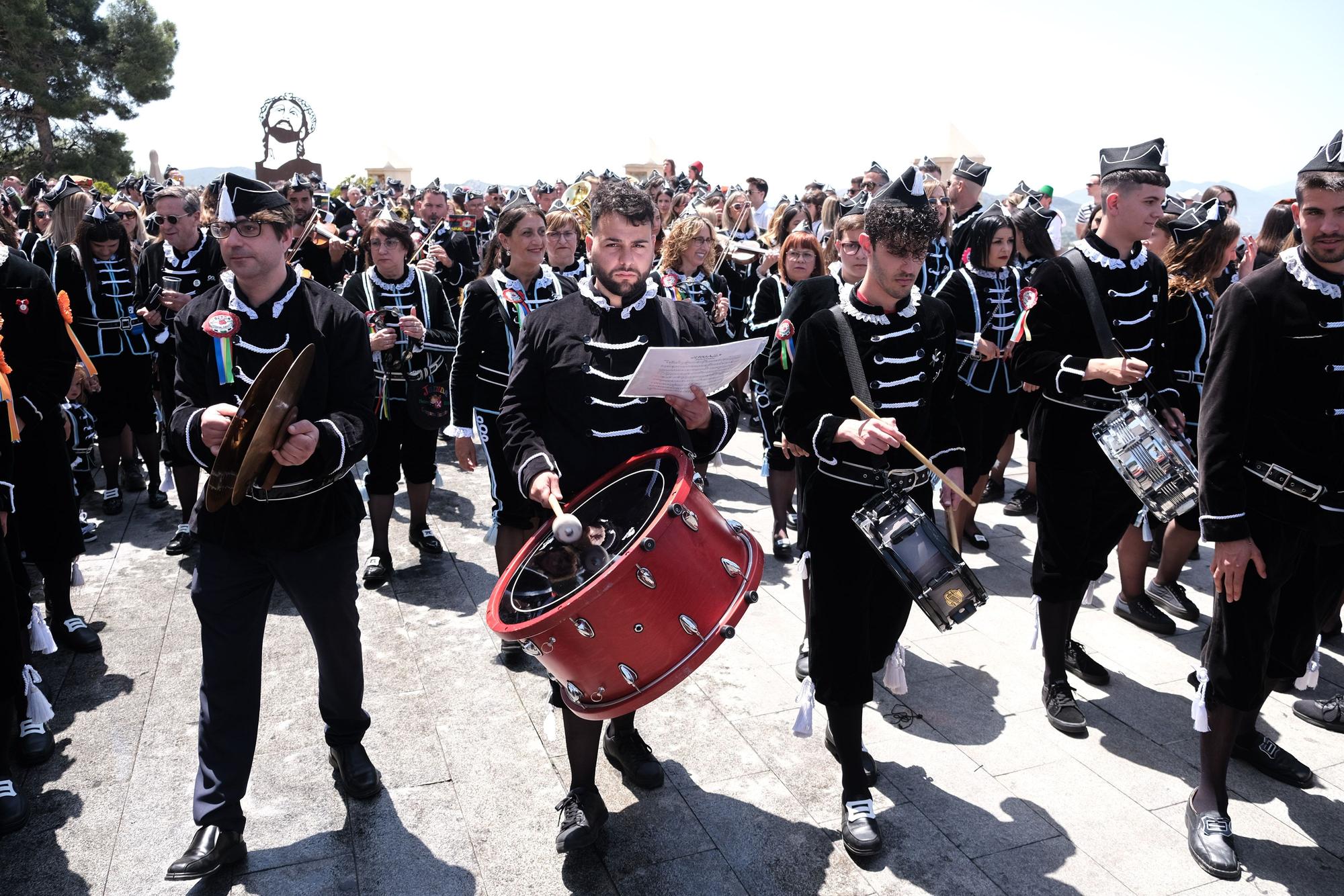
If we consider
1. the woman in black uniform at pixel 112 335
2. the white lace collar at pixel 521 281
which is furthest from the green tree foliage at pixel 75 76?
the white lace collar at pixel 521 281

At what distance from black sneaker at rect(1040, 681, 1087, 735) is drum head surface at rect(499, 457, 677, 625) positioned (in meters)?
2.38

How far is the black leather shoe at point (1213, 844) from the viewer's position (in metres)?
3.37

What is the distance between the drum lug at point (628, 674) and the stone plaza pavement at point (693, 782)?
876mm

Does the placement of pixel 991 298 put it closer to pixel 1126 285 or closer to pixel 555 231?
pixel 1126 285

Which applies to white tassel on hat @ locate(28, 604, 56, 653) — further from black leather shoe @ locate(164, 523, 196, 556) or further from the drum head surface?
the drum head surface

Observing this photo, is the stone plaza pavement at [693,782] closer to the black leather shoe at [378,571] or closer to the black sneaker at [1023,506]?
the black leather shoe at [378,571]

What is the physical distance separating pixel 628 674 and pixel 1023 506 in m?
5.42

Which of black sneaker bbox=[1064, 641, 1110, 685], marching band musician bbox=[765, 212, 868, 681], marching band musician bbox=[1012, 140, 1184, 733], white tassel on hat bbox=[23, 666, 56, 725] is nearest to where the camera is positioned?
white tassel on hat bbox=[23, 666, 56, 725]

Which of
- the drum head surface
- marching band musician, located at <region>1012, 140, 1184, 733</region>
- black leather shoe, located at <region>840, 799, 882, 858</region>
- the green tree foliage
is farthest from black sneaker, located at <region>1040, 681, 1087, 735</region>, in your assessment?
the green tree foliage

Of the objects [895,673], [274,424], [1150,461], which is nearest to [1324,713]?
[1150,461]

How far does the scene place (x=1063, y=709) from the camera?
4391mm

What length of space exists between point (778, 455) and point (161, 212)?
15.5 feet

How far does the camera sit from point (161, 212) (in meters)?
6.86

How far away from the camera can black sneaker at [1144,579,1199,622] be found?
5543 millimetres
